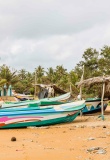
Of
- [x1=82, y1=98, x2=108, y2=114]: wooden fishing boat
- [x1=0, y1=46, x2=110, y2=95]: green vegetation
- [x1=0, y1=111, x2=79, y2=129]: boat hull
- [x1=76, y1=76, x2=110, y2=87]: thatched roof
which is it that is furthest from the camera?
[x1=0, y1=46, x2=110, y2=95]: green vegetation

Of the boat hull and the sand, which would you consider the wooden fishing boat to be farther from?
the sand

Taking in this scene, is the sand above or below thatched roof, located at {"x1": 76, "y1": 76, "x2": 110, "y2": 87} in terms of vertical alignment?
below

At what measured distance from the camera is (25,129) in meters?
11.1

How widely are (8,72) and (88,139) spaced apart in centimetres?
3484

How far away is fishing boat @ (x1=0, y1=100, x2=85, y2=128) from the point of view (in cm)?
1118

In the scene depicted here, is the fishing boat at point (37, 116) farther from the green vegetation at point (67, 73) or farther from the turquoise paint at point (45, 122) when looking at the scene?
the green vegetation at point (67, 73)

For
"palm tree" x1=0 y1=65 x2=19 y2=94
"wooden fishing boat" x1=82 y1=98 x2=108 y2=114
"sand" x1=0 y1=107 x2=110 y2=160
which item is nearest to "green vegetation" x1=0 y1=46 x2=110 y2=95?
"palm tree" x1=0 y1=65 x2=19 y2=94

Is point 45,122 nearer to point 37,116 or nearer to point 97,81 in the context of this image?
point 37,116

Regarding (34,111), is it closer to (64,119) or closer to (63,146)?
(64,119)

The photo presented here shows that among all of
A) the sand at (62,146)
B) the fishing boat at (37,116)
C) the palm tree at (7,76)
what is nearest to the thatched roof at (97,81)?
the fishing boat at (37,116)

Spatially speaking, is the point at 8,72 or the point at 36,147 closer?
the point at 36,147

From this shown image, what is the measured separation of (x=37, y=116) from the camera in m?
11.4

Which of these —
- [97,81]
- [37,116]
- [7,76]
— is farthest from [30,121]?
[7,76]

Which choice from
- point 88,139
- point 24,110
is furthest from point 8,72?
point 88,139
